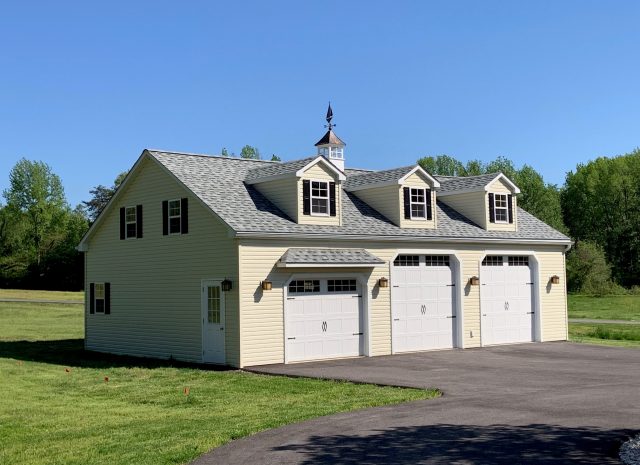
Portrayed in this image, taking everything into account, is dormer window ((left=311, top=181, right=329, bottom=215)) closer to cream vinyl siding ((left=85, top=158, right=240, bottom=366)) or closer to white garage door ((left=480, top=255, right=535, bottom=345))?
cream vinyl siding ((left=85, top=158, right=240, bottom=366))

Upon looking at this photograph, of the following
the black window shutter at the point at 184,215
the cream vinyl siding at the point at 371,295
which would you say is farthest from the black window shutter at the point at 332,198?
the black window shutter at the point at 184,215

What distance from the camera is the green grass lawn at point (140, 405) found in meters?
11.0

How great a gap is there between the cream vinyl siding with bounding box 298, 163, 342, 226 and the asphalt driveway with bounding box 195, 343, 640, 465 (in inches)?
186

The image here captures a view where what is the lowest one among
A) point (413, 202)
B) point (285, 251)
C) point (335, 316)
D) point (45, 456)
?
point (45, 456)

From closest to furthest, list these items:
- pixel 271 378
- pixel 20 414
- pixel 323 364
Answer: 1. pixel 20 414
2. pixel 271 378
3. pixel 323 364

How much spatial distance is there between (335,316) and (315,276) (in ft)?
4.51

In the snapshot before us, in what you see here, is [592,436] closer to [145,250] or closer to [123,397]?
[123,397]

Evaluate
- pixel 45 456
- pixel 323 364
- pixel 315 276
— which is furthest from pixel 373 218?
pixel 45 456

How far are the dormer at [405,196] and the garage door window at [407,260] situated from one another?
103 centimetres

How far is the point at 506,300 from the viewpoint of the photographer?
27375 millimetres

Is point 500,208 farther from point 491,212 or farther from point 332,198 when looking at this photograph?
point 332,198

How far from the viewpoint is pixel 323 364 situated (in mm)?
21453

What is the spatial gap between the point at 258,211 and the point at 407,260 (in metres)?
5.26

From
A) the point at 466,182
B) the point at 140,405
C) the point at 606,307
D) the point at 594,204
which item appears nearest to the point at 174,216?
the point at 140,405
